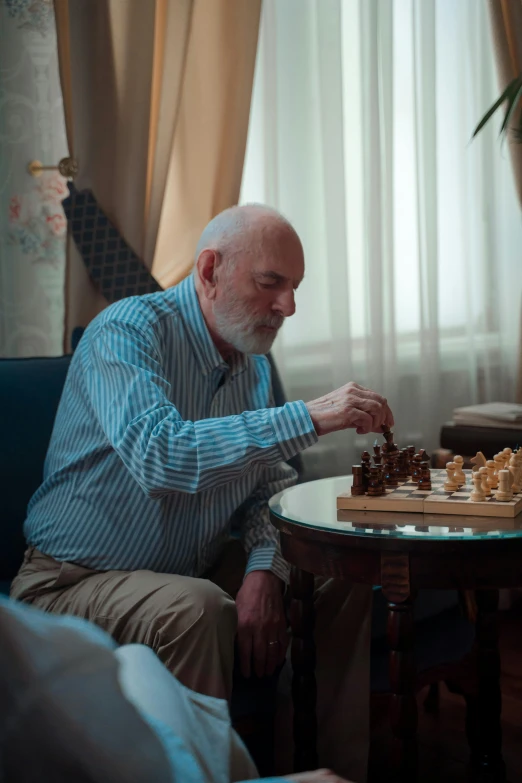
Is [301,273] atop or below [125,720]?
atop

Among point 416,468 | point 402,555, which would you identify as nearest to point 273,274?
point 416,468

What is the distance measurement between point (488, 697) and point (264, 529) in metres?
0.60

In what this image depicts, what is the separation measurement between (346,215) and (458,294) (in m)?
0.67

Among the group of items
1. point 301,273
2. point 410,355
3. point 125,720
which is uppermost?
point 301,273

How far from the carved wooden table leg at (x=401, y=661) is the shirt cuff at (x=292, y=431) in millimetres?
310

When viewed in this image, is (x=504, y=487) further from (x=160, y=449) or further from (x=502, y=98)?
(x=502, y=98)

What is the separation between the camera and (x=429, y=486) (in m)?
1.65

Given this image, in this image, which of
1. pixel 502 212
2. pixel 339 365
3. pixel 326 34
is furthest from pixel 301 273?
pixel 502 212

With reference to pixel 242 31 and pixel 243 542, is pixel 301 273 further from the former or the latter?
pixel 242 31

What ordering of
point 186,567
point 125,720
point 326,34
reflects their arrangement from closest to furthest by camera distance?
point 125,720 → point 186,567 → point 326,34

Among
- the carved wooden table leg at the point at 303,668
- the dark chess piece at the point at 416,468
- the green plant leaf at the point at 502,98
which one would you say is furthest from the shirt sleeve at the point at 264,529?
the green plant leaf at the point at 502,98

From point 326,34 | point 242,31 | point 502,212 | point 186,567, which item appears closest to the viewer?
point 186,567

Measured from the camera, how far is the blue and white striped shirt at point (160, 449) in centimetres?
163

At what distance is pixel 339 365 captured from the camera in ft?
10.3
